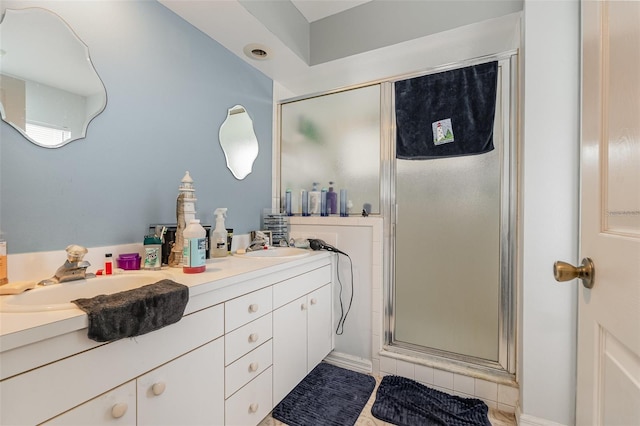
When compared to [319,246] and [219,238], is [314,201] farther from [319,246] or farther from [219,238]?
[219,238]

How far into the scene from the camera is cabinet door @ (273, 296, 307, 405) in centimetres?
145

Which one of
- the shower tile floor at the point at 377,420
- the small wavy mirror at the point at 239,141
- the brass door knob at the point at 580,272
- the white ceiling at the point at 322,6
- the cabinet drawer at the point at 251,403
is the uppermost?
the white ceiling at the point at 322,6

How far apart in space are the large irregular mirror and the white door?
1.63m

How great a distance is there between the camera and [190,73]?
1.61 meters

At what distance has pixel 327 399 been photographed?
1.69 m

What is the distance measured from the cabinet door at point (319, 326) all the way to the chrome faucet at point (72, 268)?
1.09 metres

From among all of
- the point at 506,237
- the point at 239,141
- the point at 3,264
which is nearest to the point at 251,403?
the point at 3,264

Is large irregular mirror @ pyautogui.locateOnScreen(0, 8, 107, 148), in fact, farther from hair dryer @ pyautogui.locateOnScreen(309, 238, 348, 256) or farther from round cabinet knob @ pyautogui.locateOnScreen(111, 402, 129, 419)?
hair dryer @ pyautogui.locateOnScreen(309, 238, 348, 256)

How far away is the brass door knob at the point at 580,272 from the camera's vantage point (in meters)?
0.60

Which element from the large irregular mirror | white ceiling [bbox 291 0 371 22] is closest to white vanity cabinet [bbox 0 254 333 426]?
the large irregular mirror

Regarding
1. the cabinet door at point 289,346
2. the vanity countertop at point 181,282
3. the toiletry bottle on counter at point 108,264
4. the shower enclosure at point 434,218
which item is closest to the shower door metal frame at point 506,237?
the shower enclosure at point 434,218

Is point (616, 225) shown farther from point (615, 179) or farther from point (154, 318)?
point (154, 318)

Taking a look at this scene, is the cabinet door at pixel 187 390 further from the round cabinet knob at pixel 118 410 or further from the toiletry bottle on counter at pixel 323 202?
the toiletry bottle on counter at pixel 323 202

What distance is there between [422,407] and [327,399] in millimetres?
534
